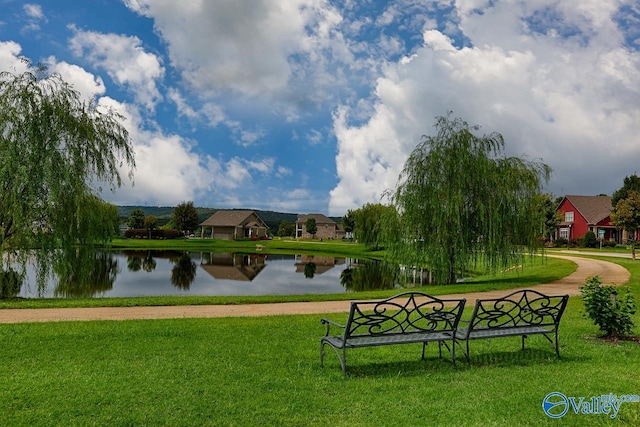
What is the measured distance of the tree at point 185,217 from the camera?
279 ft

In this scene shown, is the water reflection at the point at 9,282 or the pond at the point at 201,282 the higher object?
the water reflection at the point at 9,282

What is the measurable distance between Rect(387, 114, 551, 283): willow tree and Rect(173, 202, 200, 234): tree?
7247cm

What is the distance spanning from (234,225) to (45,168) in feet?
216

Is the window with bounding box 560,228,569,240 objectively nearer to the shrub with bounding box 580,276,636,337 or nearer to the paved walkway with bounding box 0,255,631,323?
the paved walkway with bounding box 0,255,631,323

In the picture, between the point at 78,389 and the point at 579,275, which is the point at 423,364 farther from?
the point at 579,275

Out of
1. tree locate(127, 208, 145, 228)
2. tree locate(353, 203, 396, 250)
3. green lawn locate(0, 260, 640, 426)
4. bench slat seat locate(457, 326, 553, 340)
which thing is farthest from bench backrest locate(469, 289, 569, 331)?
tree locate(127, 208, 145, 228)

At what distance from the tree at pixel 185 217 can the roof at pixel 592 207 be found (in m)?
62.9

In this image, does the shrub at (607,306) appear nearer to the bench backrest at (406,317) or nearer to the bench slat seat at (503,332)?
the bench slat seat at (503,332)

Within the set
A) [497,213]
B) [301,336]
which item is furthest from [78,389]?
[497,213]

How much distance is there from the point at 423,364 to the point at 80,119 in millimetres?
13872

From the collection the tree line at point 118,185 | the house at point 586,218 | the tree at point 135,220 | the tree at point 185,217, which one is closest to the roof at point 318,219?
the tree at point 185,217

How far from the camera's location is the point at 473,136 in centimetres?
1812

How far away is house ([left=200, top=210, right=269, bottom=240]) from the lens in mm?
79625

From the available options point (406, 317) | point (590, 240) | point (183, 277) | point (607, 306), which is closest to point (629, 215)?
point (590, 240)
